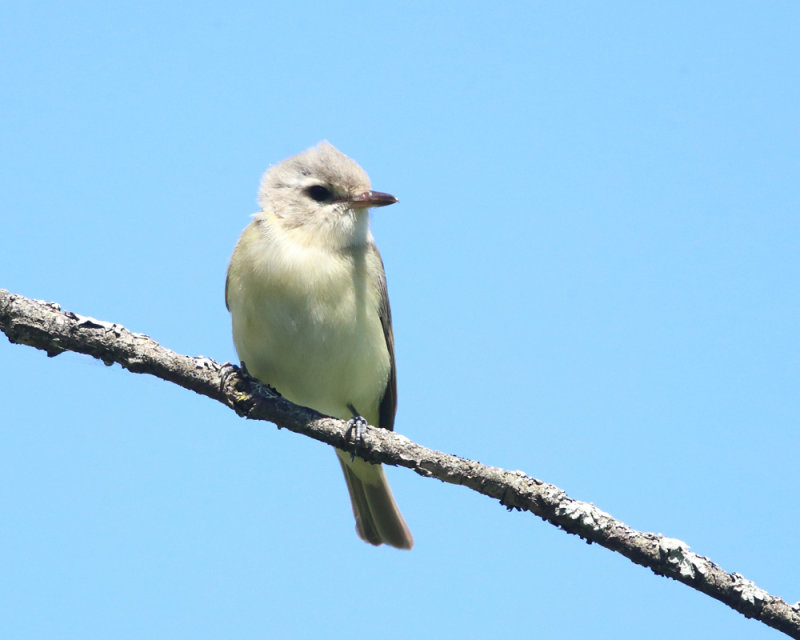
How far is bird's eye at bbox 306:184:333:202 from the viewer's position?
21.7 ft

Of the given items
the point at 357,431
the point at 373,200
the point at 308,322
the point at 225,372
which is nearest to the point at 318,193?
the point at 373,200

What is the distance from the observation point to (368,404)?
22.7 ft

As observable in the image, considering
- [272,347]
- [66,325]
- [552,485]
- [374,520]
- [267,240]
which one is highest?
[267,240]

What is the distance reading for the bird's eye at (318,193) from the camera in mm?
6602

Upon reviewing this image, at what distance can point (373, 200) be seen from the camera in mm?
6391

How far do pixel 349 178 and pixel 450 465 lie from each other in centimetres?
303

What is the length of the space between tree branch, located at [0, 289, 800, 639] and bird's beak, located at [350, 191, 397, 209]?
6.54ft

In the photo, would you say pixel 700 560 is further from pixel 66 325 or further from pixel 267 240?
pixel 267 240

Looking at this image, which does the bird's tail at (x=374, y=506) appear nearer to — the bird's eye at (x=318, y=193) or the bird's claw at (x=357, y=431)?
the bird's eye at (x=318, y=193)

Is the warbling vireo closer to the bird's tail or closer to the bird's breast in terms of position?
the bird's breast

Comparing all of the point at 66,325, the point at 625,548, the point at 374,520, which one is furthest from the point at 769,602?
the point at 374,520

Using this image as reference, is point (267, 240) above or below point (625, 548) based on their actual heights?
above

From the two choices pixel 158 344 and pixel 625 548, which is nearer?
pixel 625 548

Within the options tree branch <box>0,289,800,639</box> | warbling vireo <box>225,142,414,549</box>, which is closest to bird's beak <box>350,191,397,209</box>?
warbling vireo <box>225,142,414,549</box>
